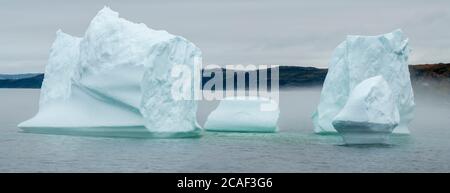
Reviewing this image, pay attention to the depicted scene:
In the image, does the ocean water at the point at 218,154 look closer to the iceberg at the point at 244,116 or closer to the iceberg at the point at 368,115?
the iceberg at the point at 368,115

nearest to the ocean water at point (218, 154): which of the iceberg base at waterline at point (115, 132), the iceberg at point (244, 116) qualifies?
the iceberg base at waterline at point (115, 132)

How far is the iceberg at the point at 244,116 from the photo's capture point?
30.3 m

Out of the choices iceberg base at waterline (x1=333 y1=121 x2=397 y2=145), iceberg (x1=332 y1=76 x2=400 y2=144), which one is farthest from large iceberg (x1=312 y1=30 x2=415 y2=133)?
iceberg (x1=332 y1=76 x2=400 y2=144)

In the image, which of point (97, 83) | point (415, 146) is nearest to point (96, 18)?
point (97, 83)

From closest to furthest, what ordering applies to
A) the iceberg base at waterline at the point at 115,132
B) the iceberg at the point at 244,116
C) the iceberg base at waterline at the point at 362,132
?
1. the iceberg base at waterline at the point at 362,132
2. the iceberg base at waterline at the point at 115,132
3. the iceberg at the point at 244,116

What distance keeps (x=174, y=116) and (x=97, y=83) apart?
269 cm

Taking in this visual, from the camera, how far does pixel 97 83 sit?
25.0 metres

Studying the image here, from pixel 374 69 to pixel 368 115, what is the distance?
20.2ft

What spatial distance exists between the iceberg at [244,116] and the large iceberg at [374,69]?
7.83 feet

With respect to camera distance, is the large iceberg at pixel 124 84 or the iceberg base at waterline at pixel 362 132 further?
the large iceberg at pixel 124 84

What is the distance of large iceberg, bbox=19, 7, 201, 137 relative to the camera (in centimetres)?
2439

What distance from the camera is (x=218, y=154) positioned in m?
21.8
